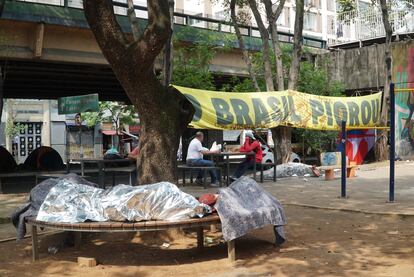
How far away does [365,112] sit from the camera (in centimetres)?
2031

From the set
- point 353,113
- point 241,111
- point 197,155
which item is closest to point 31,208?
point 197,155

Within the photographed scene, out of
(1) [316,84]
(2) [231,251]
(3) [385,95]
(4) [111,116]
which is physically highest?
(1) [316,84]

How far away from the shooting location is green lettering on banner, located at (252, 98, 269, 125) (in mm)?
16234

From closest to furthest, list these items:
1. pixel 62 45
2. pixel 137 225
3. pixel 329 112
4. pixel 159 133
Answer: pixel 137 225, pixel 159 133, pixel 329 112, pixel 62 45

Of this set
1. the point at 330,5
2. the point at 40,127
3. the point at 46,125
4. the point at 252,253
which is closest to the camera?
the point at 252,253

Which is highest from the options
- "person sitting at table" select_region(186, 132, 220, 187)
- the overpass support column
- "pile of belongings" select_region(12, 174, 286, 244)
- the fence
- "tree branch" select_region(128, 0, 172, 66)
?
the fence

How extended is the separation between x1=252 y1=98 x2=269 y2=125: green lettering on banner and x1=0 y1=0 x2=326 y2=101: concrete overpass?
5.84 metres

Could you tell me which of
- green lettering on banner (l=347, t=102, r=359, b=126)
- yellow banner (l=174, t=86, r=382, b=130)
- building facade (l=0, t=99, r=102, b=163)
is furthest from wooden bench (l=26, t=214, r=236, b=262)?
building facade (l=0, t=99, r=102, b=163)

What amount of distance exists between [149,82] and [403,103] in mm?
18341

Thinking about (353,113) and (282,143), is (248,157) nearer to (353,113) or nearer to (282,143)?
(282,143)

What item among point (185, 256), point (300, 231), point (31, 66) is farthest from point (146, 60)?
point (31, 66)

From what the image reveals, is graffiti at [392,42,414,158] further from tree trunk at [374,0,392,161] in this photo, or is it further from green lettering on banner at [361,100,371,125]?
green lettering on banner at [361,100,371,125]

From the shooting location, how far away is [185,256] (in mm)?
6391

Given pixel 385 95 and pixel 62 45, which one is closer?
pixel 62 45
